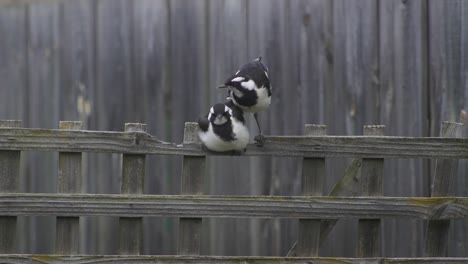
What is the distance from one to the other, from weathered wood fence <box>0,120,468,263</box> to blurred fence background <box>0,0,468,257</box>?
2.61 ft

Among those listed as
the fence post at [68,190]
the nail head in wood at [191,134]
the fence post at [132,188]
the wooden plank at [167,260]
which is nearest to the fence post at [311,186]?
the wooden plank at [167,260]

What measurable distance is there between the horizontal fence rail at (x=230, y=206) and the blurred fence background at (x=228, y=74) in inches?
32.4

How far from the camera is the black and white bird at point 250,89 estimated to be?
4984 mm

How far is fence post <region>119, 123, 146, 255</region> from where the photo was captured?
5008 mm

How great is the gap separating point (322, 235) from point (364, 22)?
4.43 feet

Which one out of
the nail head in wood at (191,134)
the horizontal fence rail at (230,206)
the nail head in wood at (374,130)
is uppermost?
the nail head in wood at (374,130)

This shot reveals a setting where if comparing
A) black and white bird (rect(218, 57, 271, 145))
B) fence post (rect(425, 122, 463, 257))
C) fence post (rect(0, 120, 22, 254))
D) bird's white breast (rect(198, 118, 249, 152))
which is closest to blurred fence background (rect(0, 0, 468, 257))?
fence post (rect(425, 122, 463, 257))

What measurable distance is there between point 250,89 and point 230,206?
570 mm

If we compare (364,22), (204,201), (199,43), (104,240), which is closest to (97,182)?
(104,240)

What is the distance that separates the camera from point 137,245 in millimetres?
5035

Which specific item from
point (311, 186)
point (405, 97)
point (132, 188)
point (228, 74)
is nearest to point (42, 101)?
point (228, 74)

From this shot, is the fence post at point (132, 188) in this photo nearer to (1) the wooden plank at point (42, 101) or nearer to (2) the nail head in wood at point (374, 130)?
(2) the nail head in wood at point (374, 130)

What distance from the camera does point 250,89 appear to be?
16.4 ft

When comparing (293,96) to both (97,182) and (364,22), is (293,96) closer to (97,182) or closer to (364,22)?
(364,22)
